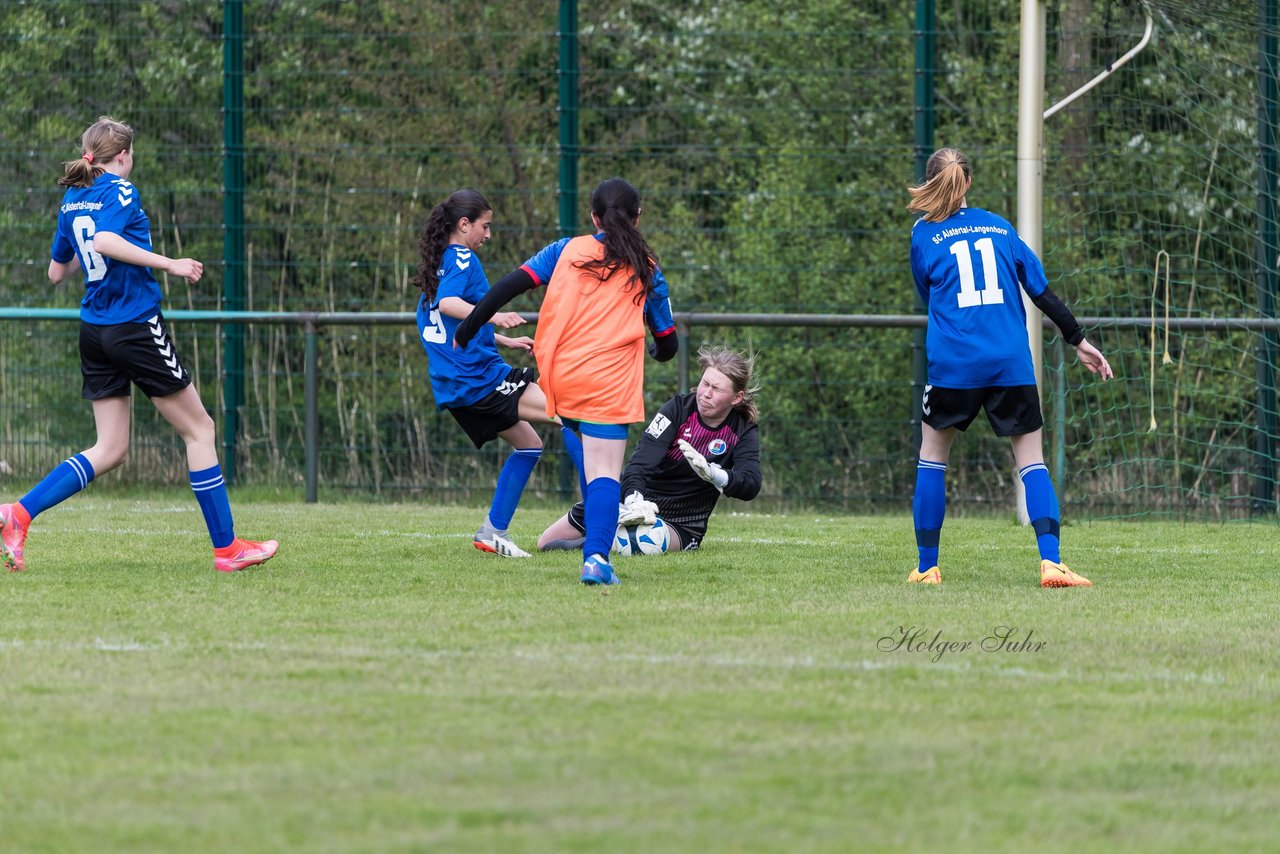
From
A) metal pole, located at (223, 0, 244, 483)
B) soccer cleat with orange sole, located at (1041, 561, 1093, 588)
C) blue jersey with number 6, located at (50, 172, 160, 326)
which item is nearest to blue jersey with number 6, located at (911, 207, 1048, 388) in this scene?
soccer cleat with orange sole, located at (1041, 561, 1093, 588)

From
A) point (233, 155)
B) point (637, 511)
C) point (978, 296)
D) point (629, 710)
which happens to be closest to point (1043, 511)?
point (978, 296)

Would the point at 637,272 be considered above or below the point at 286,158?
below

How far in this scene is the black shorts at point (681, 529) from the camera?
313 inches

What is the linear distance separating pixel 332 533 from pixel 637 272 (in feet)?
9.36

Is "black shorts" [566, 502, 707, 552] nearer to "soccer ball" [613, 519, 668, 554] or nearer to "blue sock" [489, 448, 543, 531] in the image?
"soccer ball" [613, 519, 668, 554]

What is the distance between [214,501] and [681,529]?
211 centimetres

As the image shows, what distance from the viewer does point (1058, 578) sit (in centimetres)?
677

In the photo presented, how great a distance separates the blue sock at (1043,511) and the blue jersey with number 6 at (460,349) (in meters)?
2.44

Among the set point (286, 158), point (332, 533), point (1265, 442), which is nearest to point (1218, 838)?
point (332, 533)

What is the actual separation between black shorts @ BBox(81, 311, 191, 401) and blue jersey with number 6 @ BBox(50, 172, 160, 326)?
0.15ft

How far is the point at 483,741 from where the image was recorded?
3.91 m

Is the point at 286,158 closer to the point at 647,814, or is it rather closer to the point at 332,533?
the point at 332,533

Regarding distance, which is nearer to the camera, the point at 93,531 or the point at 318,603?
the point at 318,603

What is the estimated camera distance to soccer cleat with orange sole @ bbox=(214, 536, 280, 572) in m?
7.06
